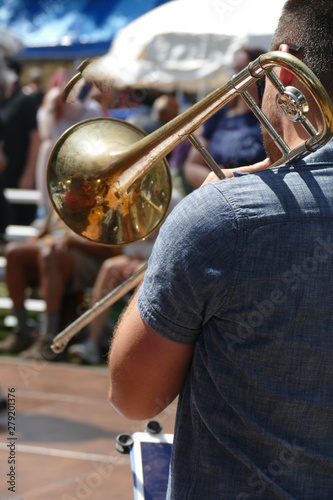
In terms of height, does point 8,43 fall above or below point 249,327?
below

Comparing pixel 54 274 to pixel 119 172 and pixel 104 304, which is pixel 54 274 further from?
pixel 119 172

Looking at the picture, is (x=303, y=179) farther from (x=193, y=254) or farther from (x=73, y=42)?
(x=73, y=42)

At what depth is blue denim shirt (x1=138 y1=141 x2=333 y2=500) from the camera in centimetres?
110

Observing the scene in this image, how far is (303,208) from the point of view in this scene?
110 cm

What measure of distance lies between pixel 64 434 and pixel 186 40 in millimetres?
3700

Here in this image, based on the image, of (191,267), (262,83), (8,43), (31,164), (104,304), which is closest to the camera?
(191,267)

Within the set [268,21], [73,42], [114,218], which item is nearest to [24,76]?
[73,42]

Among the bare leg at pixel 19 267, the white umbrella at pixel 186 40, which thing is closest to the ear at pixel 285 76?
the white umbrella at pixel 186 40

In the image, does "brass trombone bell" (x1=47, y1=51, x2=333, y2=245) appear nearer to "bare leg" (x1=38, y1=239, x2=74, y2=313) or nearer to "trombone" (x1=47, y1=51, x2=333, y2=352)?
"trombone" (x1=47, y1=51, x2=333, y2=352)

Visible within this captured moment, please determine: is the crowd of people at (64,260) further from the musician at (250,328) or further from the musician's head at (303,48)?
the musician at (250,328)

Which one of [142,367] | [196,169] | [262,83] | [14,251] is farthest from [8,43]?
[142,367]

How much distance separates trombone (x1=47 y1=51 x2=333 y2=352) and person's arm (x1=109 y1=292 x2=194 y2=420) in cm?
33

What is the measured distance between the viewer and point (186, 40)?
6012 millimetres

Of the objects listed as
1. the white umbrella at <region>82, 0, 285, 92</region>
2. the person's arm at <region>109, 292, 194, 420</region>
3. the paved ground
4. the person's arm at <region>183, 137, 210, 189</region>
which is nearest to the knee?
the paved ground
